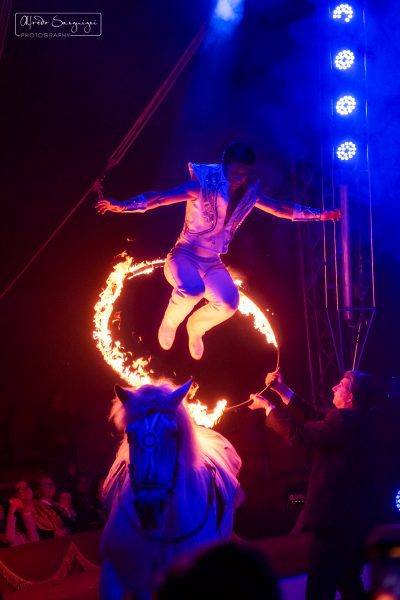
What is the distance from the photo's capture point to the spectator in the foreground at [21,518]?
19.7 ft

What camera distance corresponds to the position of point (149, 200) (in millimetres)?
4996

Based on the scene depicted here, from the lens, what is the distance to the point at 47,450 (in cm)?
760

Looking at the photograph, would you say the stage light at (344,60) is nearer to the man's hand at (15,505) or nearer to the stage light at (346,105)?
the stage light at (346,105)

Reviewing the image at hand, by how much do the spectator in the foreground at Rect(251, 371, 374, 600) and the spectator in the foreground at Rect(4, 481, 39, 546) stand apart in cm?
291

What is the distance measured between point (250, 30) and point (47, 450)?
197 inches

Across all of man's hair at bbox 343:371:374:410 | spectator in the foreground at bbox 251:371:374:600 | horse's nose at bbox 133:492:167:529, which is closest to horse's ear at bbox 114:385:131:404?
horse's nose at bbox 133:492:167:529

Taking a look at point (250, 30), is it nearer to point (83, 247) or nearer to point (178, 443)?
point (83, 247)

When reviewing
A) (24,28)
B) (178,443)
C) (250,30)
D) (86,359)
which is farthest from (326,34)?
(178,443)

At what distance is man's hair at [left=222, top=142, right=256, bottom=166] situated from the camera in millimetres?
4988

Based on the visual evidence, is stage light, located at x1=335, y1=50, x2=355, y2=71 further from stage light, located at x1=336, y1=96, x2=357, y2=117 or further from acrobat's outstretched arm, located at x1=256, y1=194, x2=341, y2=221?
acrobat's outstretched arm, located at x1=256, y1=194, x2=341, y2=221

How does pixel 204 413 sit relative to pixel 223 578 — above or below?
below

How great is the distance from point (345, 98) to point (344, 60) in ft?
1.18

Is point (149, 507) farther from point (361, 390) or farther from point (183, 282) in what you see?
point (183, 282)

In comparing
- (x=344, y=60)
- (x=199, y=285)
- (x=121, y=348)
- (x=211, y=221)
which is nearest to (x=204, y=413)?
(x=121, y=348)
